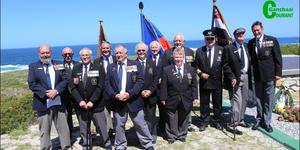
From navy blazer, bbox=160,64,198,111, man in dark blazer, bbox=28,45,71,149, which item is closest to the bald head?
man in dark blazer, bbox=28,45,71,149

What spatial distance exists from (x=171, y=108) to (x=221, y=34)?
2541 millimetres

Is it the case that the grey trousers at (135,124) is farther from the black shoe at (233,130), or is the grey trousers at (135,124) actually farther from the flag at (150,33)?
the flag at (150,33)

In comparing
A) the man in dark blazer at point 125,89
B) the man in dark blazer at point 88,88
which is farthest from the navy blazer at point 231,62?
the man in dark blazer at point 88,88

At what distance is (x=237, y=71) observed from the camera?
687cm

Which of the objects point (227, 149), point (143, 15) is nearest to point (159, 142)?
point (227, 149)

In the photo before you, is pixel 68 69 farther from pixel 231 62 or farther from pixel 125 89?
pixel 231 62

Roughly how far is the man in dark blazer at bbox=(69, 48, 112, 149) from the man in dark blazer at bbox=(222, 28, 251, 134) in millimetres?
2649

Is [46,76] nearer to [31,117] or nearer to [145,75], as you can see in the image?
[145,75]

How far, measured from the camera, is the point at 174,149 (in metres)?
6.29

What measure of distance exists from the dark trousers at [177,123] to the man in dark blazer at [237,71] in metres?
1.03

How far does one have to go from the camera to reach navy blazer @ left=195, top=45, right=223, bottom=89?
22.8 ft

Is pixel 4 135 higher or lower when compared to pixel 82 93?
lower

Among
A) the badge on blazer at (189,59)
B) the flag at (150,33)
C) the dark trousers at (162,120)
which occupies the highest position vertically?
the flag at (150,33)

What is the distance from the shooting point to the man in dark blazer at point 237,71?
22.5 ft
